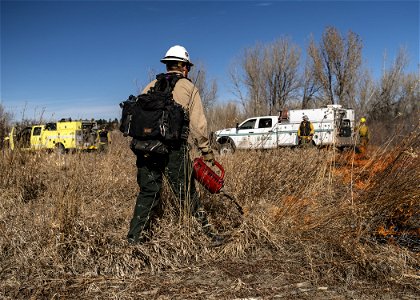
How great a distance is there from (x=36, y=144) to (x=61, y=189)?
2.97 m

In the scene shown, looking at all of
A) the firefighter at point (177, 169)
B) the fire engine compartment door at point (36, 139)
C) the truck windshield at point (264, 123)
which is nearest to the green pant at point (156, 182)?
the firefighter at point (177, 169)

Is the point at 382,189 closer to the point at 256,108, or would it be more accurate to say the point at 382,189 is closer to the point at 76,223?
the point at 76,223

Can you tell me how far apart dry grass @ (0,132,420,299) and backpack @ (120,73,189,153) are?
73cm

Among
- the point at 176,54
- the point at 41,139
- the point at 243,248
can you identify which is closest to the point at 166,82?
the point at 176,54

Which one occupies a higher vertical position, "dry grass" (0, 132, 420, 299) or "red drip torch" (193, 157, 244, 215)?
"red drip torch" (193, 157, 244, 215)

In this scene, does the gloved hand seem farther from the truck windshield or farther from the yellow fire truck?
the truck windshield

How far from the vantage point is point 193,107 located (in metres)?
2.92

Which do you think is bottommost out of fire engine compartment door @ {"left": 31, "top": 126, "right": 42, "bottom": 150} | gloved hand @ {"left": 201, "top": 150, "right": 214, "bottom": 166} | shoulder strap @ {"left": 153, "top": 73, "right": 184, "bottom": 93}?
gloved hand @ {"left": 201, "top": 150, "right": 214, "bottom": 166}

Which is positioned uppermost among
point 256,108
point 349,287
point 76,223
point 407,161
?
point 256,108

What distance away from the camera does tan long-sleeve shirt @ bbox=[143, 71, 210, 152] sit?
9.53ft

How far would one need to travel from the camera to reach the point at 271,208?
3242 mm

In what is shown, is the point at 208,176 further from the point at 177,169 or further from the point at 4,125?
the point at 4,125

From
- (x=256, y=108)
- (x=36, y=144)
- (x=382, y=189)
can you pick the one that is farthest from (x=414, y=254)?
(x=256, y=108)

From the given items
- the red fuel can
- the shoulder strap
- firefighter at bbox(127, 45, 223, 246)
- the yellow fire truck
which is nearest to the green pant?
firefighter at bbox(127, 45, 223, 246)
